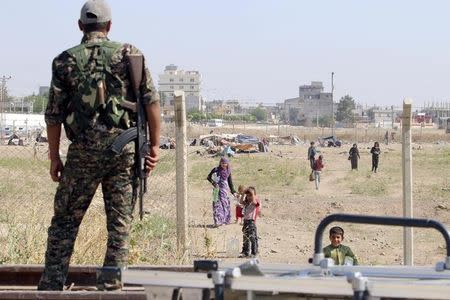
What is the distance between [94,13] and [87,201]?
1080 mm

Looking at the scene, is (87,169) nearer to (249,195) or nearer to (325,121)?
(249,195)

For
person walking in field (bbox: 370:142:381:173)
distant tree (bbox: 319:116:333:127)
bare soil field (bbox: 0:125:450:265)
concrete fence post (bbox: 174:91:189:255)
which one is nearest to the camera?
bare soil field (bbox: 0:125:450:265)

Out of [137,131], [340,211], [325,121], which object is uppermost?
[137,131]

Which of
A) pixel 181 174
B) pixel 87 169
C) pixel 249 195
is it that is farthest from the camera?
pixel 249 195

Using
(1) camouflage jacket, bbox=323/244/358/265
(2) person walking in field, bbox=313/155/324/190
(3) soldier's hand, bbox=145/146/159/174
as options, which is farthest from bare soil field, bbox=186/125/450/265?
(3) soldier's hand, bbox=145/146/159/174

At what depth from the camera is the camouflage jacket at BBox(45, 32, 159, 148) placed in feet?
19.0

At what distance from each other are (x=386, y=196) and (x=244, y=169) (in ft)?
56.7

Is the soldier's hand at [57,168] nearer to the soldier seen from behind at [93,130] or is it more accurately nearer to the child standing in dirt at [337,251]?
the soldier seen from behind at [93,130]

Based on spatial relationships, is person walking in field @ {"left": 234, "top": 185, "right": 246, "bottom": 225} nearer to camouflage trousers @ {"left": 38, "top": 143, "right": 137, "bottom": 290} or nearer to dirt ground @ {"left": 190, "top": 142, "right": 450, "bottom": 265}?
dirt ground @ {"left": 190, "top": 142, "right": 450, "bottom": 265}

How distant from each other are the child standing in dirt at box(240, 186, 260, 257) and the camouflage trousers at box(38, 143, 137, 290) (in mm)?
8231

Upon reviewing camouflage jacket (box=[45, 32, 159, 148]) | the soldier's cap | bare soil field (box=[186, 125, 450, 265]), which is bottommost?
bare soil field (box=[186, 125, 450, 265])

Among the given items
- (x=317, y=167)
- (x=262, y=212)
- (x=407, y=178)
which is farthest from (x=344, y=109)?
(x=407, y=178)

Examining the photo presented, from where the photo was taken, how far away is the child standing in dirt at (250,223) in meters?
14.5

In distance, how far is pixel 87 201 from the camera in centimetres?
596
